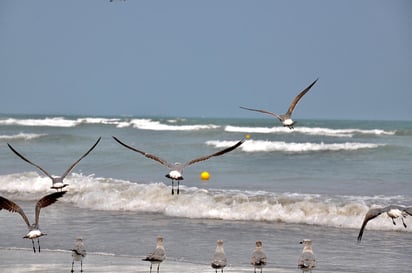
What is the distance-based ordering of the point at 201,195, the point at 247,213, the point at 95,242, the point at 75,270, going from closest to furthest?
the point at 75,270, the point at 95,242, the point at 247,213, the point at 201,195

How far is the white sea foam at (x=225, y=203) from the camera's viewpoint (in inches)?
564

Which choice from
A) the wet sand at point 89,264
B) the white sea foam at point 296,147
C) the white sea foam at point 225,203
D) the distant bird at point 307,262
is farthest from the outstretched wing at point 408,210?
the white sea foam at point 296,147

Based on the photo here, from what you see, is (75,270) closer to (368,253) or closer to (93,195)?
(368,253)

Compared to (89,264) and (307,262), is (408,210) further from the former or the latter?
(89,264)

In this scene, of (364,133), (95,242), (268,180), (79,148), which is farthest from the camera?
(364,133)

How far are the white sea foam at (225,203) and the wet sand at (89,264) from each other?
13.2 feet

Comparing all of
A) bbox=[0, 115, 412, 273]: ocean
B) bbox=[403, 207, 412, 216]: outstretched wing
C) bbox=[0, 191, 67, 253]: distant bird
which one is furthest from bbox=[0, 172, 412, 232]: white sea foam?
bbox=[0, 191, 67, 253]: distant bird

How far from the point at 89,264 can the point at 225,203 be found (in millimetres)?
5547

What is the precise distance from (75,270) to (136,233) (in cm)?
307

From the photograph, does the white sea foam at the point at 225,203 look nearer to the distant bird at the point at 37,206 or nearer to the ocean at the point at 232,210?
the ocean at the point at 232,210

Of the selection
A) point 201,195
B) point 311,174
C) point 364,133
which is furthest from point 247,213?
point 364,133

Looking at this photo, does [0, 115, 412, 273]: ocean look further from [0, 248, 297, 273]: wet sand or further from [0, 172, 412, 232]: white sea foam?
[0, 248, 297, 273]: wet sand

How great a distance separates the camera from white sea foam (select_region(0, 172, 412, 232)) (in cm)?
1432

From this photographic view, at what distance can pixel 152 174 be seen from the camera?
22.1m
